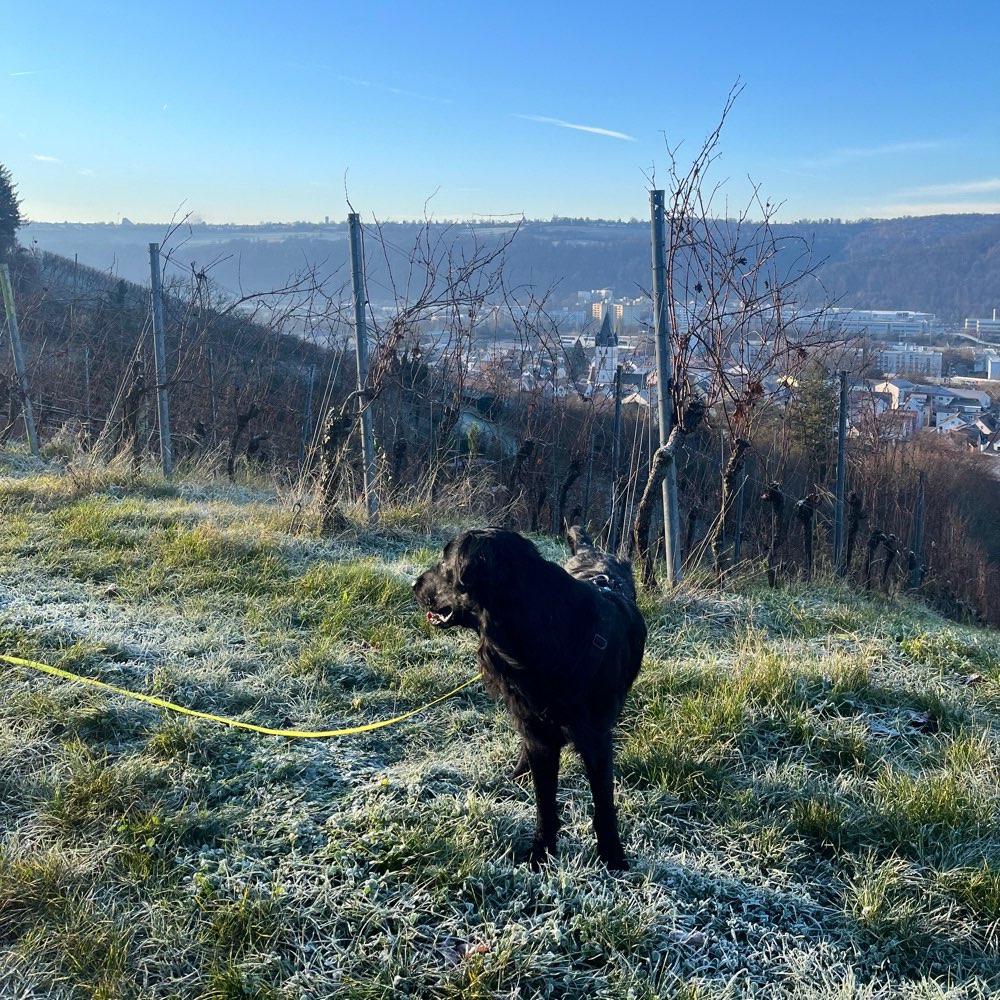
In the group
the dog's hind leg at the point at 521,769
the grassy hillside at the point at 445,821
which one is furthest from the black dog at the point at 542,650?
the dog's hind leg at the point at 521,769

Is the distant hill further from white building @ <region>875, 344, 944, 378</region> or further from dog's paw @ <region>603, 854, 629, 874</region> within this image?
dog's paw @ <region>603, 854, 629, 874</region>

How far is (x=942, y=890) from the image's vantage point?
101 inches

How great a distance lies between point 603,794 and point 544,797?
0.20 meters

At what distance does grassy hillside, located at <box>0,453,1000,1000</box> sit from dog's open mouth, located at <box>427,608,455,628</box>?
0.67 meters

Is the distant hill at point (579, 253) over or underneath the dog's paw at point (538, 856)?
over

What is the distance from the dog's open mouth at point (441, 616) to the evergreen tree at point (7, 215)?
28750mm

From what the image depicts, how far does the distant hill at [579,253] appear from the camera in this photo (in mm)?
9250

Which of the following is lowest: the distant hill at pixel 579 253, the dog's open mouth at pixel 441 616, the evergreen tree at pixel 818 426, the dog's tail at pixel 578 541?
the evergreen tree at pixel 818 426

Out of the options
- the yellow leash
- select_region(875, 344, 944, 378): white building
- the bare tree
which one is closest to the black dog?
the yellow leash

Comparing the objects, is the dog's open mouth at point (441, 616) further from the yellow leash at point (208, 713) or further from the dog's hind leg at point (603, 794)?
the yellow leash at point (208, 713)

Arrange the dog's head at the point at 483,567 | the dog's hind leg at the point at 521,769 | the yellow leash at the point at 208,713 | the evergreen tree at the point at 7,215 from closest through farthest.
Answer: the dog's head at the point at 483,567 < the dog's hind leg at the point at 521,769 < the yellow leash at the point at 208,713 < the evergreen tree at the point at 7,215

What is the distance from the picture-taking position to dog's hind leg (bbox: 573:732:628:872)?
2547 mm

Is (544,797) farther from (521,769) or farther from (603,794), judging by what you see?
(521,769)

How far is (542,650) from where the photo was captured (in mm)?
2451
